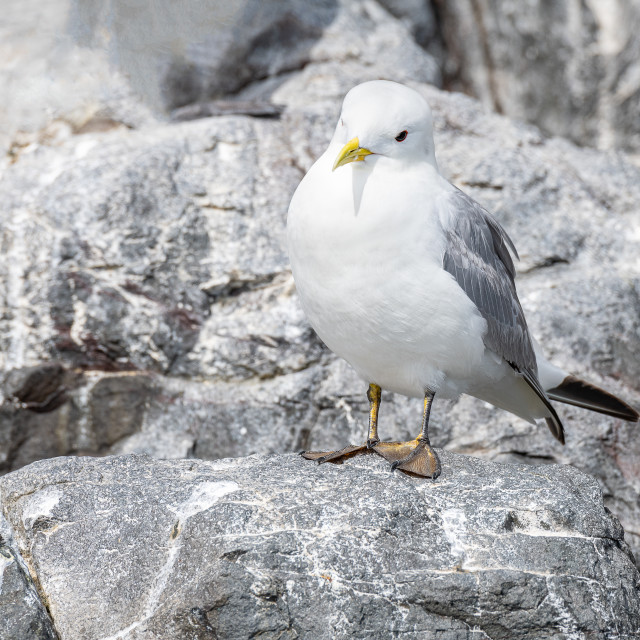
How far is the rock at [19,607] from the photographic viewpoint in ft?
10.6

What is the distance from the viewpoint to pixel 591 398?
4.62 meters

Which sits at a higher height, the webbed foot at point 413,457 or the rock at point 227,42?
the rock at point 227,42

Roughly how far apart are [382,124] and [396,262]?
0.58 metres

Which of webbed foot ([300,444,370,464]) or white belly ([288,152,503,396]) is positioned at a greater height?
white belly ([288,152,503,396])

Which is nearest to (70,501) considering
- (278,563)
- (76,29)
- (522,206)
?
(278,563)

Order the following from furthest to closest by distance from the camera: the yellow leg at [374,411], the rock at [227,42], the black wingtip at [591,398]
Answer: the rock at [227,42]
the black wingtip at [591,398]
the yellow leg at [374,411]

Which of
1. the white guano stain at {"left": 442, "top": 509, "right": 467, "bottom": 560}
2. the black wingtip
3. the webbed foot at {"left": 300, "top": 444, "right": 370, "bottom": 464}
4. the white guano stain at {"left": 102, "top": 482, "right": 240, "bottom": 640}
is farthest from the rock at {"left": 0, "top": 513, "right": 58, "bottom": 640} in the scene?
the black wingtip

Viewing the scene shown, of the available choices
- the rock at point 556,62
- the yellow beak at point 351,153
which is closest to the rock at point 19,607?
the yellow beak at point 351,153

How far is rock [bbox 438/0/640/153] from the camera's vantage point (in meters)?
8.62

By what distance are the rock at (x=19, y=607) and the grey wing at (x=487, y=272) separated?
7.08ft

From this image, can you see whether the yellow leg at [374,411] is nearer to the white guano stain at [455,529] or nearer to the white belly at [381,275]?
the white belly at [381,275]

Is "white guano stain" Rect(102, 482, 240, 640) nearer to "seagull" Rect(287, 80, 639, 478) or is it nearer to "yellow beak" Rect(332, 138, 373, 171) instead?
"seagull" Rect(287, 80, 639, 478)

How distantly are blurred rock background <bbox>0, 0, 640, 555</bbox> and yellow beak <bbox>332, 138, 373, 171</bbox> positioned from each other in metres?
2.24

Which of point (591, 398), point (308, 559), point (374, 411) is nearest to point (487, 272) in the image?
point (374, 411)
